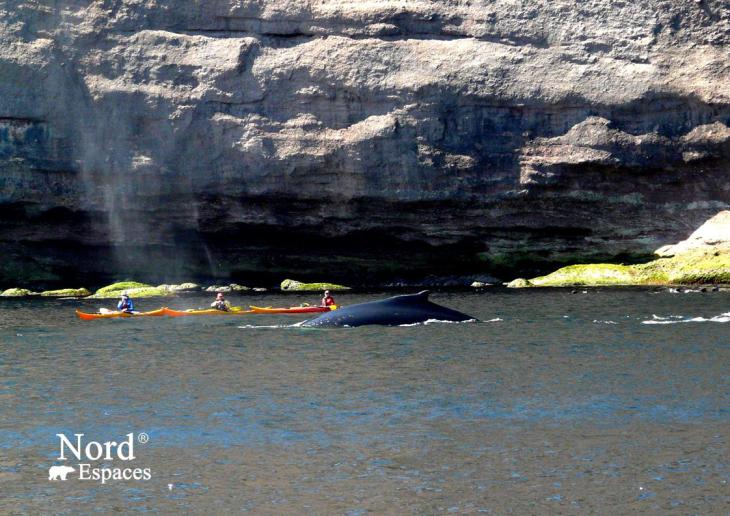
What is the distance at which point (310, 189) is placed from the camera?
163ft

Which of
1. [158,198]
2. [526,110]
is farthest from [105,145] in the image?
[526,110]

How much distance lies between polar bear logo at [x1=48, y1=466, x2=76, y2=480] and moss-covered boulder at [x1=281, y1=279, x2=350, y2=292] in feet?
110

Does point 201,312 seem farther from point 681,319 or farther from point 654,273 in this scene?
point 654,273

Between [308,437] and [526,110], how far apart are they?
109 ft

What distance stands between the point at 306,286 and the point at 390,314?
18237 millimetres

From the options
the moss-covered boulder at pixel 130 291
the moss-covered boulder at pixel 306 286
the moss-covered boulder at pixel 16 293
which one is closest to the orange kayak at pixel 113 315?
the moss-covered boulder at pixel 130 291

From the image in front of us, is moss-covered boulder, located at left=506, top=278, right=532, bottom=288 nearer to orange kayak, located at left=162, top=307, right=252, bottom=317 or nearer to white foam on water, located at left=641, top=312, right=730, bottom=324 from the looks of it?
orange kayak, located at left=162, top=307, right=252, bottom=317

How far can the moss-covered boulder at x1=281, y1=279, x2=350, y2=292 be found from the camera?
49719 mm

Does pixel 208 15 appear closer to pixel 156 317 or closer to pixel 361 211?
pixel 361 211

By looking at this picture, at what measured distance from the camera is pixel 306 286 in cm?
5019

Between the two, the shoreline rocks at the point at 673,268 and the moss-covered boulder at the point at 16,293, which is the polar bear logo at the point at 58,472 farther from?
the moss-covered boulder at the point at 16,293

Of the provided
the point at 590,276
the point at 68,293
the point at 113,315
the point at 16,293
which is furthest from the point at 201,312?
the point at 590,276

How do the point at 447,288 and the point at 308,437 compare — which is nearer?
the point at 308,437

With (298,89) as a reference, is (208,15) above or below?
above
